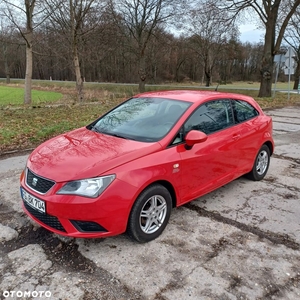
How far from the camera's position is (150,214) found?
2.97m

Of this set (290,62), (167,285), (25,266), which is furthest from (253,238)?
(290,62)

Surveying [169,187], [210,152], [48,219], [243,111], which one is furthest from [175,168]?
[243,111]

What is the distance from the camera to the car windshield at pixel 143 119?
3334 mm

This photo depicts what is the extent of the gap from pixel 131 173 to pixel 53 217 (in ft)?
2.80

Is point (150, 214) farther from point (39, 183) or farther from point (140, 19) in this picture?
point (140, 19)

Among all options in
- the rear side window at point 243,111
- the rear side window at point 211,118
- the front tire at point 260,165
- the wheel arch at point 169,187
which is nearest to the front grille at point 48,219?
the wheel arch at point 169,187

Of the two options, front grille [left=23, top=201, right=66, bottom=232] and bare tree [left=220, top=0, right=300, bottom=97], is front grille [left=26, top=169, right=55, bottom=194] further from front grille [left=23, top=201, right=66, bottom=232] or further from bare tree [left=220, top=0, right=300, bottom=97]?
bare tree [left=220, top=0, right=300, bottom=97]

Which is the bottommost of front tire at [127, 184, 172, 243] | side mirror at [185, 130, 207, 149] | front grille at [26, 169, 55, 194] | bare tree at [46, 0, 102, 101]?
front tire at [127, 184, 172, 243]

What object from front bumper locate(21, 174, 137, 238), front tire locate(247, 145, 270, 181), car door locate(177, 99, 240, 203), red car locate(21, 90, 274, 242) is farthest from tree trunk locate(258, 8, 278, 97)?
front bumper locate(21, 174, 137, 238)

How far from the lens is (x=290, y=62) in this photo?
16.5m

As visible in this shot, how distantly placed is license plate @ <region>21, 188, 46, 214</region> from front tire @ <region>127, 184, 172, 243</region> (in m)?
0.85

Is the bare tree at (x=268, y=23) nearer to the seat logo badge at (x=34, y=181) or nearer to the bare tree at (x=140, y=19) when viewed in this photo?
the bare tree at (x=140, y=19)

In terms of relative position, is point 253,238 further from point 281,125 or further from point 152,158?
point 281,125

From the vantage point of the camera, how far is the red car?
260 cm
